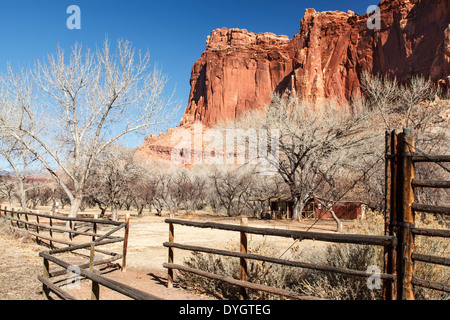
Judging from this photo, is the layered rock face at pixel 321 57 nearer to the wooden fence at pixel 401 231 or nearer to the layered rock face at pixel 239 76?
the layered rock face at pixel 239 76

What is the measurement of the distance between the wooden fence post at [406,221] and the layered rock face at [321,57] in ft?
144

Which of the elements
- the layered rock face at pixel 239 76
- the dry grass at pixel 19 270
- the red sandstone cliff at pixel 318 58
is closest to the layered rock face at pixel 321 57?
the red sandstone cliff at pixel 318 58

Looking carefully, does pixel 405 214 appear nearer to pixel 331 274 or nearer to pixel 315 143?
pixel 331 274

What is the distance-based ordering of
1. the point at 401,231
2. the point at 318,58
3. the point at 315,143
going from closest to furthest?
1. the point at 401,231
2. the point at 315,143
3. the point at 318,58

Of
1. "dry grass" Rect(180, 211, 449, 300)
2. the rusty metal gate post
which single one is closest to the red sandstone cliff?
A: "dry grass" Rect(180, 211, 449, 300)

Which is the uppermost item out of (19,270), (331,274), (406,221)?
(406,221)

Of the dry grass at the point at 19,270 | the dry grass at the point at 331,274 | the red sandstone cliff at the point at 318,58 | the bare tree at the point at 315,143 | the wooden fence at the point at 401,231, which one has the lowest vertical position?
the dry grass at the point at 19,270

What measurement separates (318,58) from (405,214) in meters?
77.8

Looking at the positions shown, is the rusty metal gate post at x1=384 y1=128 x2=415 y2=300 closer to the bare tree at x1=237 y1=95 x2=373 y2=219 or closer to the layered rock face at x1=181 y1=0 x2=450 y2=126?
the bare tree at x1=237 y1=95 x2=373 y2=219

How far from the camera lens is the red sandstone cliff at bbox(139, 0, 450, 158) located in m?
56.5

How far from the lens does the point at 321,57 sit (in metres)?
75.8

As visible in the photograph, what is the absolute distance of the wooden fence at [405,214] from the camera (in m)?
3.25

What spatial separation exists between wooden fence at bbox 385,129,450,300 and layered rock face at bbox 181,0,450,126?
43928 millimetres

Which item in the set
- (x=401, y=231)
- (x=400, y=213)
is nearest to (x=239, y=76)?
(x=400, y=213)
